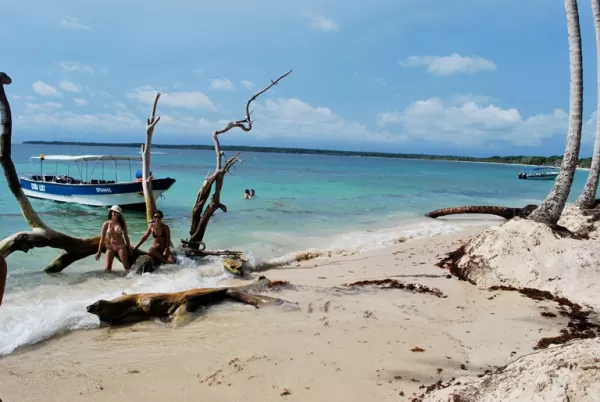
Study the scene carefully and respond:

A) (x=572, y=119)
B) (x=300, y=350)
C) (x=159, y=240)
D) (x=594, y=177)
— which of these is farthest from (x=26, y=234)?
(x=594, y=177)

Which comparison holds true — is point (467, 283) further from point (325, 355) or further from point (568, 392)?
point (568, 392)

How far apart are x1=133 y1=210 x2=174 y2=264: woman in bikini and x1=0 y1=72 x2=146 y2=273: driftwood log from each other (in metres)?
0.49

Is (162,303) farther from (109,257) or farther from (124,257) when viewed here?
(109,257)

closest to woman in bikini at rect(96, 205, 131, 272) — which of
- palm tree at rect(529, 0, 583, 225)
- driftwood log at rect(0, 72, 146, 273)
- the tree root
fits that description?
driftwood log at rect(0, 72, 146, 273)

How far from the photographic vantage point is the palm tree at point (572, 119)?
843 cm

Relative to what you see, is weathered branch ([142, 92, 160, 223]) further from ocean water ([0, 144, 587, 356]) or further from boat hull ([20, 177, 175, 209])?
boat hull ([20, 177, 175, 209])

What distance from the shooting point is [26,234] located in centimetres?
837

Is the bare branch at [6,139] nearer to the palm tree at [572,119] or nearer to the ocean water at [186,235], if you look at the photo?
the ocean water at [186,235]

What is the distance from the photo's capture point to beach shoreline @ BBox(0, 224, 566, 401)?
171 inches

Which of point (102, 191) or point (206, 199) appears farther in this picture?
point (102, 191)

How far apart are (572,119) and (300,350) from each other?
24.0ft

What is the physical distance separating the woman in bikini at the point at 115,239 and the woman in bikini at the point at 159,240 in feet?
1.06

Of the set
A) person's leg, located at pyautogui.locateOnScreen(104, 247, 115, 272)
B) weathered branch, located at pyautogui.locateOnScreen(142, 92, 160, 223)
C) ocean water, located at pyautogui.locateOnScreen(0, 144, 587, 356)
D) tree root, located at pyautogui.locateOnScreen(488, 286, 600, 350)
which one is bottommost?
ocean water, located at pyautogui.locateOnScreen(0, 144, 587, 356)

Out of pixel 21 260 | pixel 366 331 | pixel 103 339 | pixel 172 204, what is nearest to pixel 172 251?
pixel 21 260
